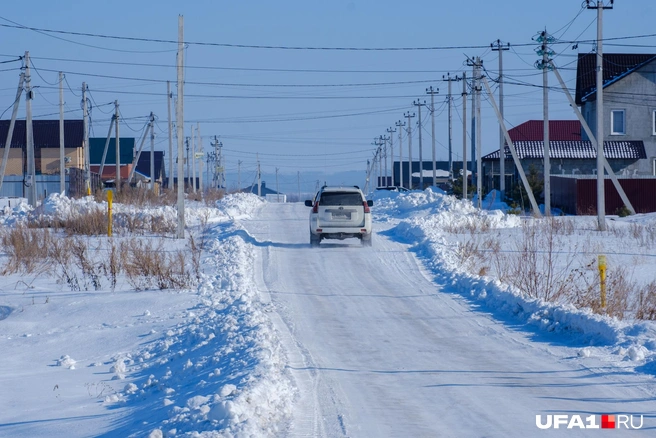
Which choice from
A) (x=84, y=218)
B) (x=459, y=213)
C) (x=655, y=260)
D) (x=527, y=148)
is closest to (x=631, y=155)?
(x=527, y=148)

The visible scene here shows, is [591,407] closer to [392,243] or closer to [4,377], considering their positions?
[4,377]

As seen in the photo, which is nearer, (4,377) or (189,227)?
(4,377)

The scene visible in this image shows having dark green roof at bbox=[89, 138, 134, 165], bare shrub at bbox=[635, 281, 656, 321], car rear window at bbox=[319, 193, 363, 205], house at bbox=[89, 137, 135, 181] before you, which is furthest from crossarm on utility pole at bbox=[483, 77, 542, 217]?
dark green roof at bbox=[89, 138, 134, 165]

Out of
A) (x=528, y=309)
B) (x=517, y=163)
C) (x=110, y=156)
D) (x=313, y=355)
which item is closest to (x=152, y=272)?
(x=313, y=355)

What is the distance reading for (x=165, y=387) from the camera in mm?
8758

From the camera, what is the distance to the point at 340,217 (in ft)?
81.9

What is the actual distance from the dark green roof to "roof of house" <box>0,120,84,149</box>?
10356 millimetres

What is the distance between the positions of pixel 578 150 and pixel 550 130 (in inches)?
575

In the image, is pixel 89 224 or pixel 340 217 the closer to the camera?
pixel 340 217

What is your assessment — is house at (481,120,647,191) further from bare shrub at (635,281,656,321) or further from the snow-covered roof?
bare shrub at (635,281,656,321)

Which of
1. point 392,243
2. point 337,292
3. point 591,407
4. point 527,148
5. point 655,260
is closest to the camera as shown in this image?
point 591,407

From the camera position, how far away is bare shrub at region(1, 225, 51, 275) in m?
19.1

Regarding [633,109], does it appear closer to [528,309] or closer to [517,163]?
[517,163]

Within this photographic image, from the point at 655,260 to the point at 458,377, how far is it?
15910mm
